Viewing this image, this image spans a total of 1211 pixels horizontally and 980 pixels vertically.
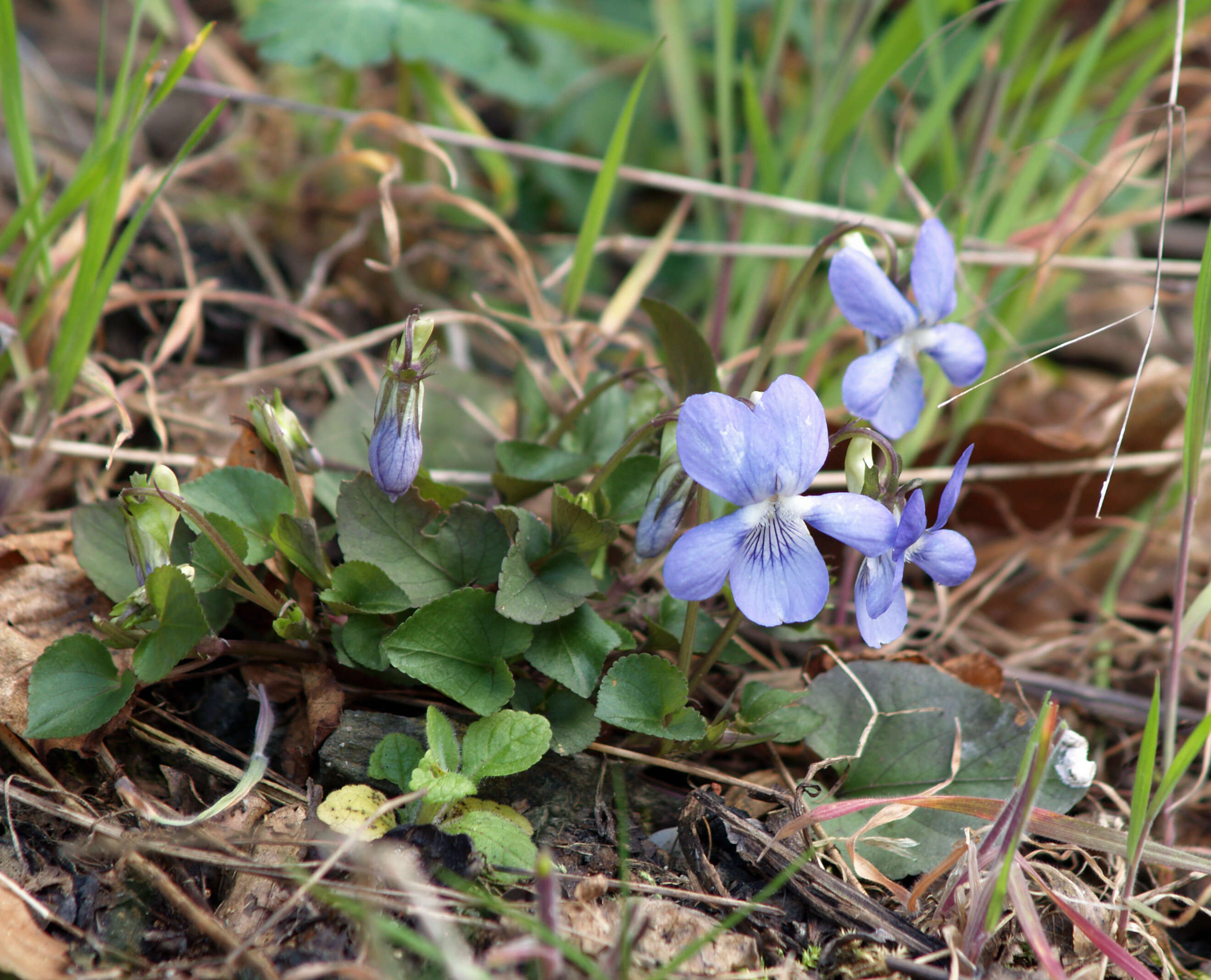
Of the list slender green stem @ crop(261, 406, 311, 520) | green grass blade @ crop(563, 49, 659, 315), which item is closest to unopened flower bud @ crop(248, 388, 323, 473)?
slender green stem @ crop(261, 406, 311, 520)

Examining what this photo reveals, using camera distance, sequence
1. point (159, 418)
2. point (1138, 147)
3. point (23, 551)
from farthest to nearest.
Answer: point (1138, 147), point (159, 418), point (23, 551)

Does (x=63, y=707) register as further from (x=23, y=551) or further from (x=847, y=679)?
(x=847, y=679)

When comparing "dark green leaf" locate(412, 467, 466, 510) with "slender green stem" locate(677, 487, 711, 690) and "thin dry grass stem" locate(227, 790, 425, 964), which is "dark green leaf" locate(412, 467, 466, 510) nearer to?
"slender green stem" locate(677, 487, 711, 690)

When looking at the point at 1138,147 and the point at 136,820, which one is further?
the point at 1138,147

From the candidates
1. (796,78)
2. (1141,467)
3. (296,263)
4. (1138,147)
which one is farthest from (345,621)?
(796,78)

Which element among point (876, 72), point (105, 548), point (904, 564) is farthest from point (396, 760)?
point (876, 72)

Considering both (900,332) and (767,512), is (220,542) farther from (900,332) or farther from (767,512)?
(900,332)
